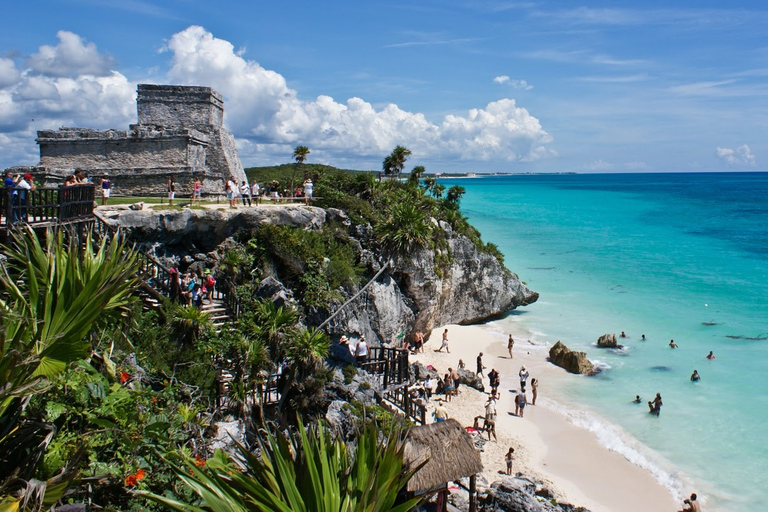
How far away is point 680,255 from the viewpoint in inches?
2007

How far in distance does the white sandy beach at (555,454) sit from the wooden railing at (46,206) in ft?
39.5

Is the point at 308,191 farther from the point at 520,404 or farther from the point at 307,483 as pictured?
the point at 307,483

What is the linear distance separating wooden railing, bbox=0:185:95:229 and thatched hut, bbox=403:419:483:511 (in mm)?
7970

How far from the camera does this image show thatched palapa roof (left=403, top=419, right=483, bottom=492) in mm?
9141

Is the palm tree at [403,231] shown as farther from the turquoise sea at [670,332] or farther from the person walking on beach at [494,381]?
the turquoise sea at [670,332]

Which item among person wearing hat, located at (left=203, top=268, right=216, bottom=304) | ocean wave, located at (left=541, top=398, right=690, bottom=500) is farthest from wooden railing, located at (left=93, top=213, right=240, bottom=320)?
ocean wave, located at (left=541, top=398, right=690, bottom=500)

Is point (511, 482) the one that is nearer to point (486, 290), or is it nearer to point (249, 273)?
point (249, 273)

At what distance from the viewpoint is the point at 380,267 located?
2164 centimetres

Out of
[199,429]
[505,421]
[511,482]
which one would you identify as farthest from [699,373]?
[199,429]

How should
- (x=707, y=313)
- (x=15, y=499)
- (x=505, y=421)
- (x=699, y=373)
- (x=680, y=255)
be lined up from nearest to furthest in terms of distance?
(x=15, y=499) < (x=505, y=421) < (x=699, y=373) < (x=707, y=313) < (x=680, y=255)

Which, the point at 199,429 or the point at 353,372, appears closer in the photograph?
the point at 199,429

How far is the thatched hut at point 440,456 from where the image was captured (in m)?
9.13

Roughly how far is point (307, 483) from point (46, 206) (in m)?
8.74

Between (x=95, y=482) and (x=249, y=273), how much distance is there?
481 inches
